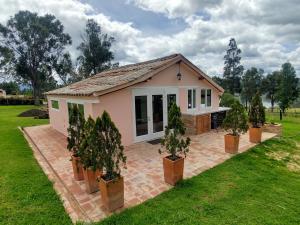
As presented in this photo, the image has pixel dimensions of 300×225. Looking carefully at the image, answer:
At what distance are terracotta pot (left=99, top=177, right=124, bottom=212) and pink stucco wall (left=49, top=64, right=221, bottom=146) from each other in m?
4.39

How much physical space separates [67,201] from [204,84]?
1103 cm

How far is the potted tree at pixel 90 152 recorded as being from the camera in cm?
432

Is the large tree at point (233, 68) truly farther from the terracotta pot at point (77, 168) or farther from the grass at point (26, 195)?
the terracotta pot at point (77, 168)

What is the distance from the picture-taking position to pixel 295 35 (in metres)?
19.1

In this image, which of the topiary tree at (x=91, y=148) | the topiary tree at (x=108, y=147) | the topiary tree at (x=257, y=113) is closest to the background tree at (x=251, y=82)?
the topiary tree at (x=257, y=113)

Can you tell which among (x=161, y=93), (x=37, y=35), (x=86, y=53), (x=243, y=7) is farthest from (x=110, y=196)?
(x=37, y=35)

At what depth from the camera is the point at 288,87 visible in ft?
124

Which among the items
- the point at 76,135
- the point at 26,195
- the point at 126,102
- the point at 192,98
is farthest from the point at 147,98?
the point at 26,195

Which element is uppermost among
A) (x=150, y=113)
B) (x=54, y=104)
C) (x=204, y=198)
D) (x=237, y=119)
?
(x=54, y=104)

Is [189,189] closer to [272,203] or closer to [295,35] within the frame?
[272,203]

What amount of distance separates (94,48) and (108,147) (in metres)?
31.0

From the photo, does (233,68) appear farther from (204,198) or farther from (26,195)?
(26,195)

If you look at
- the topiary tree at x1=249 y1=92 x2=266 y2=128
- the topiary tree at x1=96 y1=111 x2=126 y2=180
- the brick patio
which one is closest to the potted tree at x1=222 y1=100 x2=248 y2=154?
the brick patio

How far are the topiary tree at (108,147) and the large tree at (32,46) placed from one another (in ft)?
113
